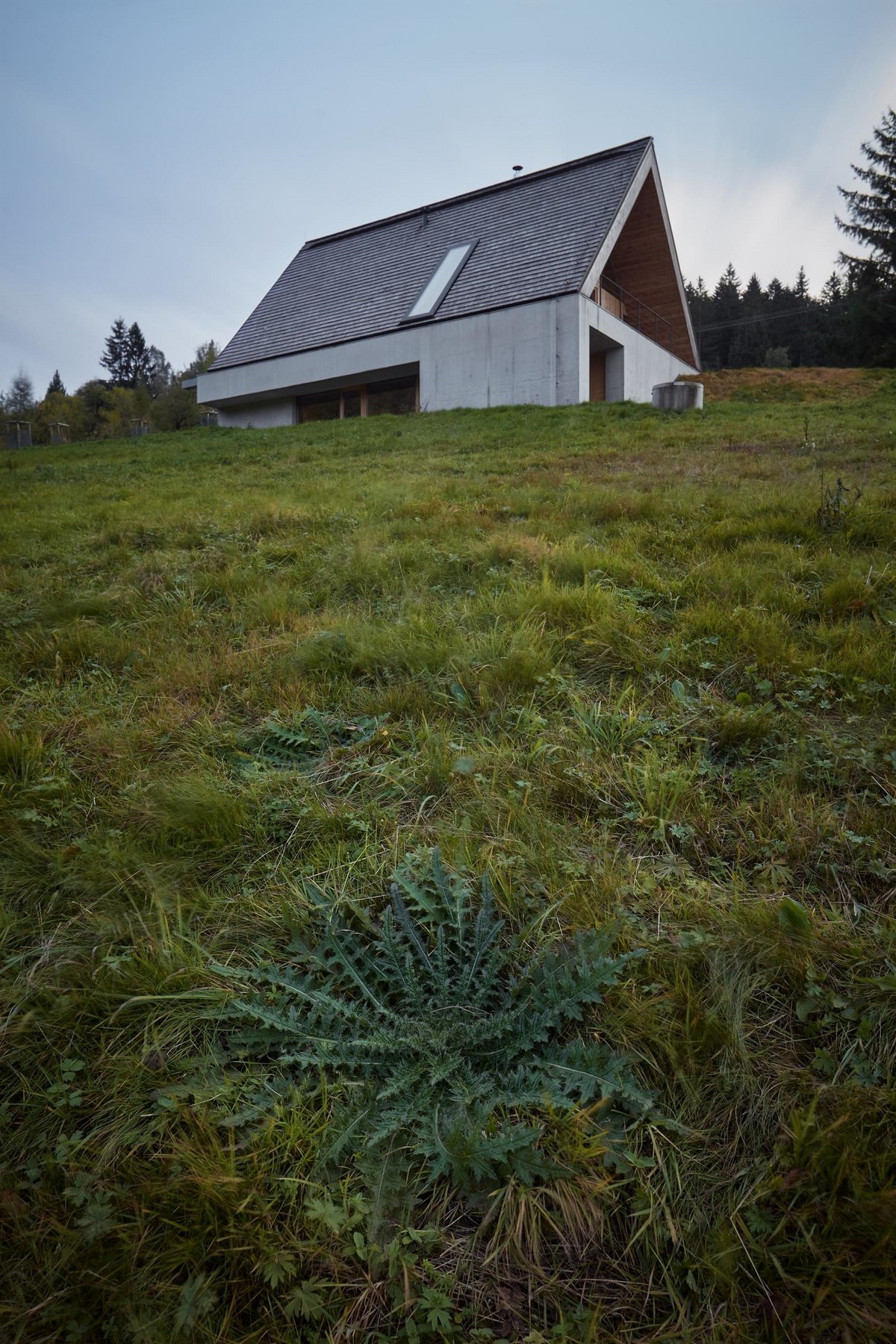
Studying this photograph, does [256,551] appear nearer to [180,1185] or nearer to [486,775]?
[486,775]

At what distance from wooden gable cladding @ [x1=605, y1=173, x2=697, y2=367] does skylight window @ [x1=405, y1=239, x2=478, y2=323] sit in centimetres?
469

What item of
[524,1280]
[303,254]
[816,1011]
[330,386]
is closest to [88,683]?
[524,1280]

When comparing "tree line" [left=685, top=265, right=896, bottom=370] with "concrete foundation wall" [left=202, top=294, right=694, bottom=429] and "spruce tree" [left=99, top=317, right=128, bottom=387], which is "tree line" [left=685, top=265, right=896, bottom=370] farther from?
"spruce tree" [left=99, top=317, right=128, bottom=387]

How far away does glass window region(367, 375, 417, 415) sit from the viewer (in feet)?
61.9

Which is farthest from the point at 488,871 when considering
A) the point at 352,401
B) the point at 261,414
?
the point at 261,414

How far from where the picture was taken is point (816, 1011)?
1385 mm

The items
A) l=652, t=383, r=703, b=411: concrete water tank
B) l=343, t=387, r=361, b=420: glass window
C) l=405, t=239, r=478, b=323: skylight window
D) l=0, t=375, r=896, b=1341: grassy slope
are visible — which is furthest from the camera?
l=343, t=387, r=361, b=420: glass window

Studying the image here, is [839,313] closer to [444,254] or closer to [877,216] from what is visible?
[877,216]

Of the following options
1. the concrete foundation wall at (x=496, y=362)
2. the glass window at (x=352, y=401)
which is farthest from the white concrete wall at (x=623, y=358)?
the glass window at (x=352, y=401)

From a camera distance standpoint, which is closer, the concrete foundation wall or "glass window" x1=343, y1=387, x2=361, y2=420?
the concrete foundation wall

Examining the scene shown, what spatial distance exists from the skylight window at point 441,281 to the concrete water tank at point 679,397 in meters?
7.81

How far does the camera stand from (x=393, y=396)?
19.5 m

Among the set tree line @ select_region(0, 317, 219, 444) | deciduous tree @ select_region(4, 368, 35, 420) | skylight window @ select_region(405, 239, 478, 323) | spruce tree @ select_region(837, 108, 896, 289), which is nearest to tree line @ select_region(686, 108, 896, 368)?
spruce tree @ select_region(837, 108, 896, 289)

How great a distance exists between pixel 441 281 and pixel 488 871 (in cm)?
2036
